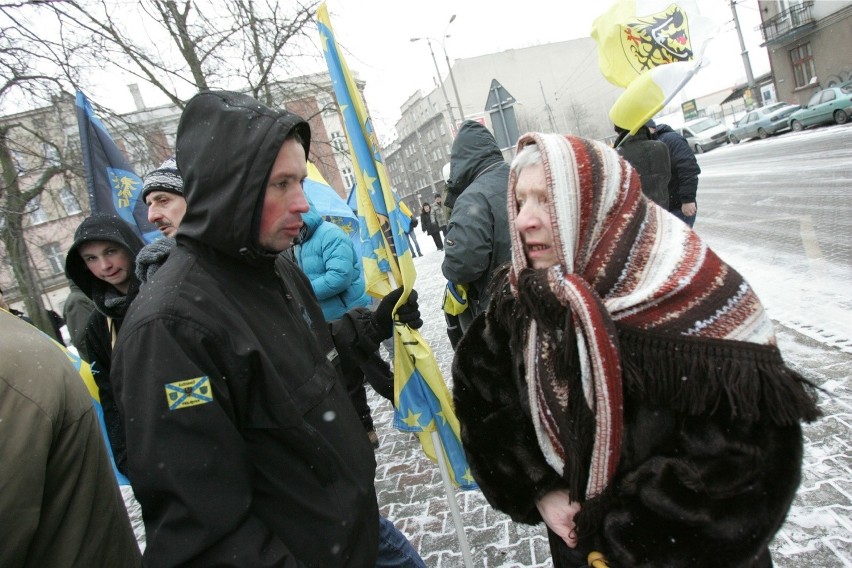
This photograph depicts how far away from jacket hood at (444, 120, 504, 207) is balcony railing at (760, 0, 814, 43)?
1345 inches

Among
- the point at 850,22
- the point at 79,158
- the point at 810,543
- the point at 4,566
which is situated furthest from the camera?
the point at 850,22

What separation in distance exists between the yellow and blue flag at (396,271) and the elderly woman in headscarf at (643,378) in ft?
2.97

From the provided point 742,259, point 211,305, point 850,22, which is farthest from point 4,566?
point 850,22

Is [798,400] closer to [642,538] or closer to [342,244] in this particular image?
[642,538]

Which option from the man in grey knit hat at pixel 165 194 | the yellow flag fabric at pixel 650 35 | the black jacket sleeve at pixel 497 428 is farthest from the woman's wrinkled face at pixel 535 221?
the yellow flag fabric at pixel 650 35

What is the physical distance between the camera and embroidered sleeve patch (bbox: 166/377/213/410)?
1.21 meters

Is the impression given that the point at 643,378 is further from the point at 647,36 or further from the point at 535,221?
the point at 647,36

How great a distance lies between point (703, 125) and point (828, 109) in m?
9.38

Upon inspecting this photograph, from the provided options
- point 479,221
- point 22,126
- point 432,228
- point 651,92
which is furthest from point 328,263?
point 432,228

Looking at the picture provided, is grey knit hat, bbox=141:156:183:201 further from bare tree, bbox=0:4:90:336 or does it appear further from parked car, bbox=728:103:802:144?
parked car, bbox=728:103:802:144

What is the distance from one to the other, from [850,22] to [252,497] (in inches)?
1398

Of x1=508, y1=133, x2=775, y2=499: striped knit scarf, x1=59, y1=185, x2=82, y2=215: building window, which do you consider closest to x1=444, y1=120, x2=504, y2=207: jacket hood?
x1=508, y1=133, x2=775, y2=499: striped knit scarf

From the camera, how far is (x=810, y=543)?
2.26 m

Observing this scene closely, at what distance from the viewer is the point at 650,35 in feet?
13.0
